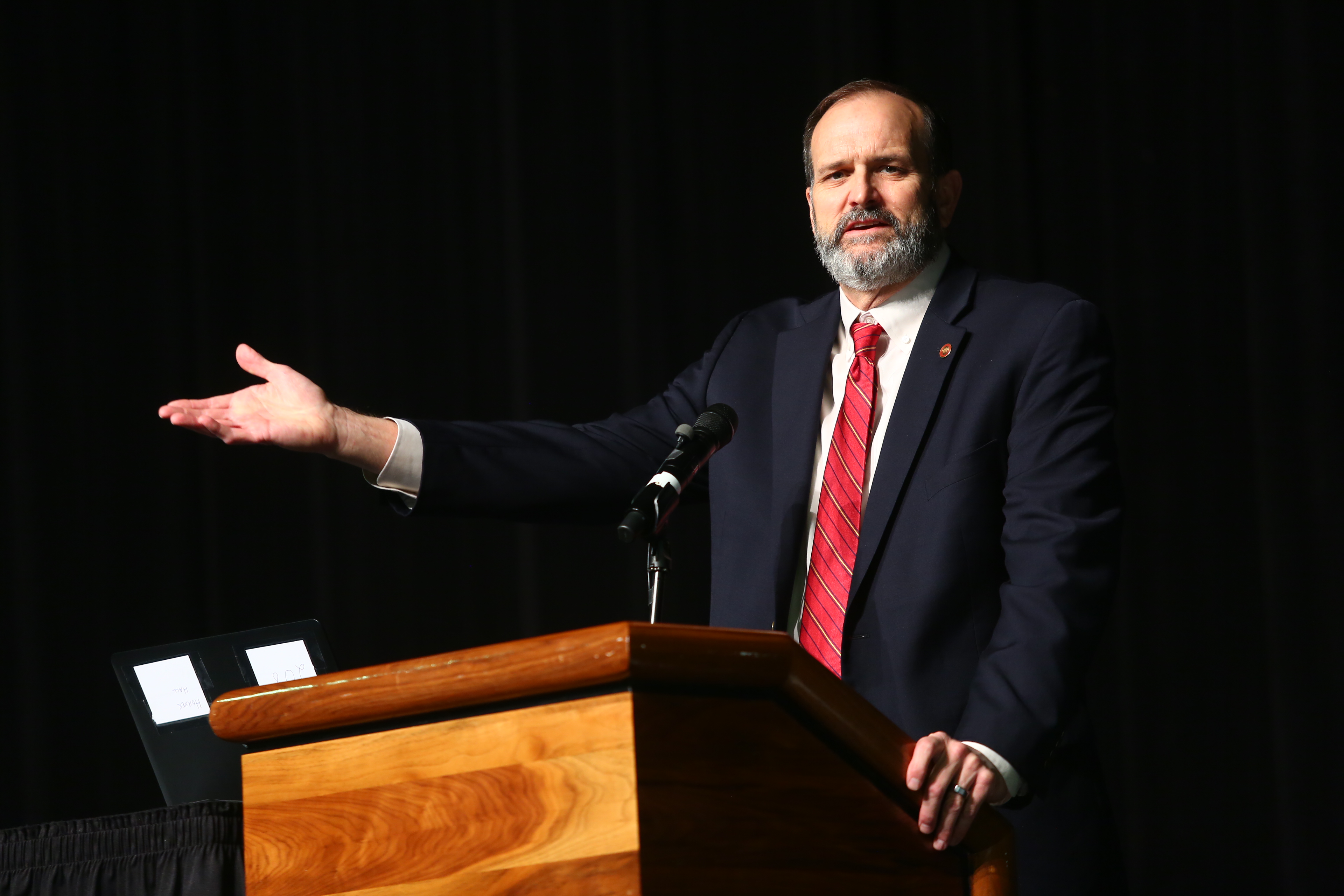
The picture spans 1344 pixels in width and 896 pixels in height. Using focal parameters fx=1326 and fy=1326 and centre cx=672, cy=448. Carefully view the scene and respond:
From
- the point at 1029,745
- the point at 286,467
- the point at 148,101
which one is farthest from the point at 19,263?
the point at 1029,745

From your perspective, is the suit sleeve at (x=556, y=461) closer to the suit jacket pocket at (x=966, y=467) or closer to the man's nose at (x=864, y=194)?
the man's nose at (x=864, y=194)

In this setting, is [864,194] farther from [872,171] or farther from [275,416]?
[275,416]

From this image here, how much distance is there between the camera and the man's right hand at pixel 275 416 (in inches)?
58.2

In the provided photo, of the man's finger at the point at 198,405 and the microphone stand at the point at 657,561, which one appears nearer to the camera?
the microphone stand at the point at 657,561

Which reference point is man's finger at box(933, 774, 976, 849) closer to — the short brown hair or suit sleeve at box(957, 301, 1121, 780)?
suit sleeve at box(957, 301, 1121, 780)

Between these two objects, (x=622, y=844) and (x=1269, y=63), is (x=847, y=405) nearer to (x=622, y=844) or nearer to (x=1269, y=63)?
(x=622, y=844)

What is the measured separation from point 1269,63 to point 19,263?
2904mm

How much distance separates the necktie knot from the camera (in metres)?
1.80

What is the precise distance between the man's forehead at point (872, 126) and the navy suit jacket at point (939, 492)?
0.20 m

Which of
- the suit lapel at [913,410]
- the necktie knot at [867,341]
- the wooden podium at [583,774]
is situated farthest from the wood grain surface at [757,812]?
the necktie knot at [867,341]

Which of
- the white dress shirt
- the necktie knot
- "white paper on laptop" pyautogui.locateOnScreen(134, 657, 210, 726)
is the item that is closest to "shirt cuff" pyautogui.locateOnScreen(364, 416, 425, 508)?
the white dress shirt

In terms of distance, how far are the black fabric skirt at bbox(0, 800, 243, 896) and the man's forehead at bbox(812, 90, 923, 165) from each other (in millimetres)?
1211

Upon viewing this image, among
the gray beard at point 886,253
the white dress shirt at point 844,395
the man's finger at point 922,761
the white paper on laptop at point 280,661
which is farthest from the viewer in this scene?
the gray beard at point 886,253

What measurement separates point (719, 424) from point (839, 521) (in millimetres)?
327
